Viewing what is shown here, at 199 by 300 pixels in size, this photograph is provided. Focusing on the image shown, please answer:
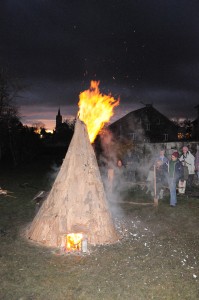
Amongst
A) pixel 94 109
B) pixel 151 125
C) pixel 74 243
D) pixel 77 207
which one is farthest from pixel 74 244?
pixel 151 125

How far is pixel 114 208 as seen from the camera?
10906 mm

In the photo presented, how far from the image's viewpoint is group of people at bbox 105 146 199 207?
11.1 m

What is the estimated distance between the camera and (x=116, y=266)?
6211 mm

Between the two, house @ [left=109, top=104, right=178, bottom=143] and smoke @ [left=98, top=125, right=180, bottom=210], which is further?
house @ [left=109, top=104, right=178, bottom=143]

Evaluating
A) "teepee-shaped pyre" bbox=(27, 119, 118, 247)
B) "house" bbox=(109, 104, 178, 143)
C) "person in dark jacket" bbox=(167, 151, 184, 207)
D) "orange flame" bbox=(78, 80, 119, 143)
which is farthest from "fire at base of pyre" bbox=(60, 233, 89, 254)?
"house" bbox=(109, 104, 178, 143)

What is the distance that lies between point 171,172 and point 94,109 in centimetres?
446

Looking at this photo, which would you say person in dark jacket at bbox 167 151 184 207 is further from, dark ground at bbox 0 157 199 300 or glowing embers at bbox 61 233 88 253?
glowing embers at bbox 61 233 88 253

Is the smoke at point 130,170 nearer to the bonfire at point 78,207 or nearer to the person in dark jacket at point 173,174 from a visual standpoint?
the person in dark jacket at point 173,174

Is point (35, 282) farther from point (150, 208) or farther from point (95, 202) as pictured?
point (150, 208)

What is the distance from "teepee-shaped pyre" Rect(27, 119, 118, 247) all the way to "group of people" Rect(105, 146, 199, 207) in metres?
4.24

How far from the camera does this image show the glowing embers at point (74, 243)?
6859 millimetres

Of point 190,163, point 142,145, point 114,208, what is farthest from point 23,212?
point 142,145

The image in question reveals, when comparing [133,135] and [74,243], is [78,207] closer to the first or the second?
[74,243]

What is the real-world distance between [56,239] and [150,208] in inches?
192
